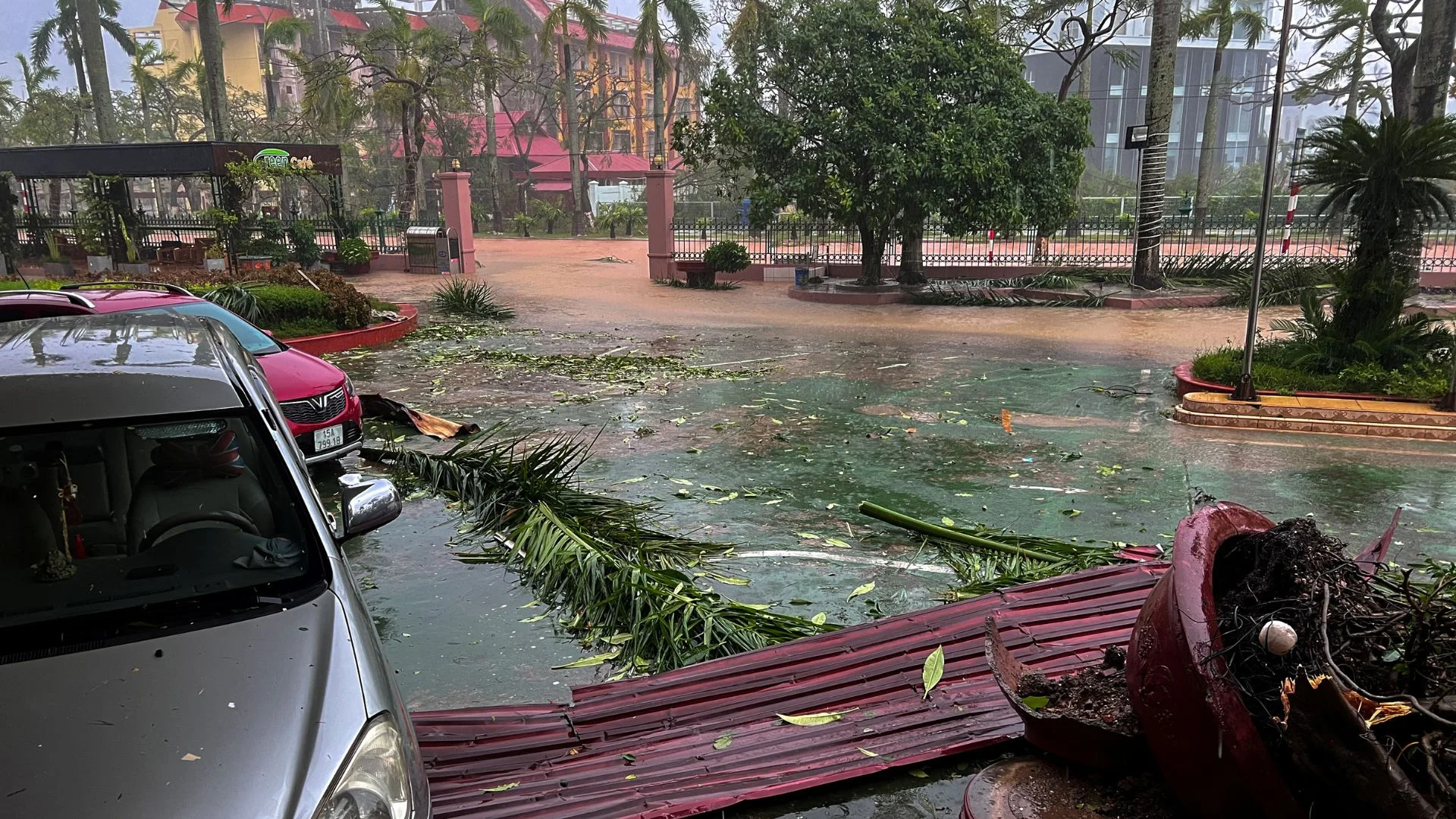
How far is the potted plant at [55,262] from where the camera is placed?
2609cm

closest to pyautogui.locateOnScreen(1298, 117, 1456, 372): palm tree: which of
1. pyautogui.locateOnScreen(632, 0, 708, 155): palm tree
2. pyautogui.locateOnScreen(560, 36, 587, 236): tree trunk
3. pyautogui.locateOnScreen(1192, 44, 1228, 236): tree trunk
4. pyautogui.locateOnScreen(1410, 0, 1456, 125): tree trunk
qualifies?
pyautogui.locateOnScreen(1410, 0, 1456, 125): tree trunk

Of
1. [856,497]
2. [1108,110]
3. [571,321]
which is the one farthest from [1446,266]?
[1108,110]

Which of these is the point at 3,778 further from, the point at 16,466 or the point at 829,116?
the point at 829,116

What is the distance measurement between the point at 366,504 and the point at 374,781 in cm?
158

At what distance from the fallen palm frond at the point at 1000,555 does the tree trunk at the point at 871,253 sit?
14.7 metres

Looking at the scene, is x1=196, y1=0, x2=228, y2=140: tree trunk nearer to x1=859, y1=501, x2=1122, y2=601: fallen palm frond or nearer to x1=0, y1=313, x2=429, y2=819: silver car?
x1=0, y1=313, x2=429, y2=819: silver car

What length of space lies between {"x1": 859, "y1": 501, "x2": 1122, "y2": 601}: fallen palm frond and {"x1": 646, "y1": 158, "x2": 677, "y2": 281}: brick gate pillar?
732 inches

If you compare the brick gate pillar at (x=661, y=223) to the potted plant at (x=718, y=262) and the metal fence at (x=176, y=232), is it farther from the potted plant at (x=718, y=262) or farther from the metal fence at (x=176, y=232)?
the metal fence at (x=176, y=232)

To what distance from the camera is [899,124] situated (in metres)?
18.3

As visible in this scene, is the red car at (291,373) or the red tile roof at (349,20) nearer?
the red car at (291,373)

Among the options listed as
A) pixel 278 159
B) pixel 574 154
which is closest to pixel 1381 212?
pixel 278 159

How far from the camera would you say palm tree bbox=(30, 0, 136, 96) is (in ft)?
152

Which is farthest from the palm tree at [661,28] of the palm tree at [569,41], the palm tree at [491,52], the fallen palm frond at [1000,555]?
the fallen palm frond at [1000,555]

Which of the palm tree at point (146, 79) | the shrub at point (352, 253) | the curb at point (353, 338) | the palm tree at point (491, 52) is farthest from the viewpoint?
the palm tree at point (146, 79)
